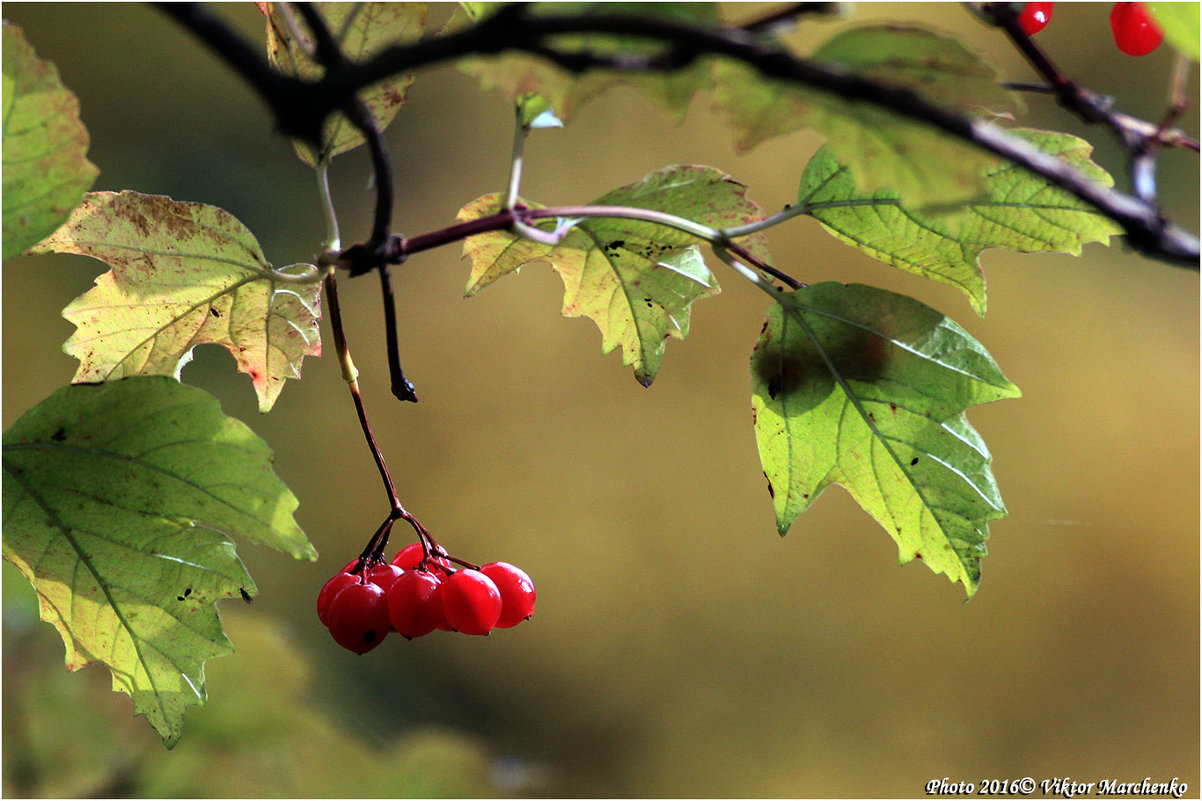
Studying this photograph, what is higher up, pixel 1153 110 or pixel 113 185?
pixel 1153 110

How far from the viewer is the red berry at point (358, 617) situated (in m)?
0.34

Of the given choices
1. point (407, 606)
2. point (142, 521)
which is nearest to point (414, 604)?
point (407, 606)

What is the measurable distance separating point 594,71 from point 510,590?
27 centimetres

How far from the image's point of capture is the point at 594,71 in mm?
137

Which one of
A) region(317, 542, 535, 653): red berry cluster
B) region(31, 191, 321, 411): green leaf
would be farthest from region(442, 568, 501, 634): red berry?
region(31, 191, 321, 411): green leaf

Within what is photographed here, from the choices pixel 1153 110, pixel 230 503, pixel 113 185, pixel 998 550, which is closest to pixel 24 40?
pixel 230 503

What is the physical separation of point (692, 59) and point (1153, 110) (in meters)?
1.55

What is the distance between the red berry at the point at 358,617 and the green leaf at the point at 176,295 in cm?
9

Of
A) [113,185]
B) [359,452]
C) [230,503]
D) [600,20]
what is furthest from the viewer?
[359,452]

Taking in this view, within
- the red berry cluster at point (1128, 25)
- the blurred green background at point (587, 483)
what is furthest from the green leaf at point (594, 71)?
the blurred green background at point (587, 483)

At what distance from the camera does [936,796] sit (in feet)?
4.39

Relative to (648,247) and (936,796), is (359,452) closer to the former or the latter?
(936,796)

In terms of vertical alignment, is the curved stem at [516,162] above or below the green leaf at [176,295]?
above

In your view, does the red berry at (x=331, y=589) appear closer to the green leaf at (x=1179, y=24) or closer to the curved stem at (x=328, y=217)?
the curved stem at (x=328, y=217)
